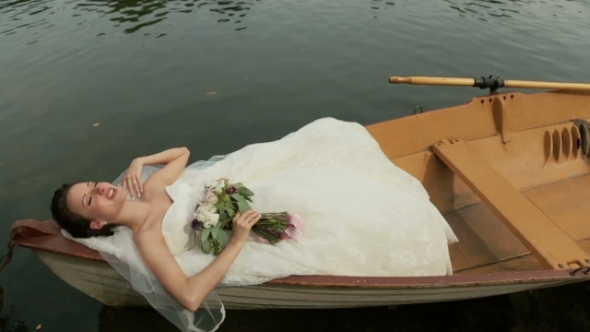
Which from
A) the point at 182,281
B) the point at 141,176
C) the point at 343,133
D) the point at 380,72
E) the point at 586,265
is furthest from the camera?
the point at 380,72

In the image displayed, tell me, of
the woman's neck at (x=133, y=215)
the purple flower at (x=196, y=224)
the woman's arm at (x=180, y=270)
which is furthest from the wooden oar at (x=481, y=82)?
the woman's neck at (x=133, y=215)

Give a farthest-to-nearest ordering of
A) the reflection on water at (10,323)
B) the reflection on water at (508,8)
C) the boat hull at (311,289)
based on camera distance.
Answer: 1. the reflection on water at (508,8)
2. the reflection on water at (10,323)
3. the boat hull at (311,289)

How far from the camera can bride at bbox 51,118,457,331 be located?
9.51ft

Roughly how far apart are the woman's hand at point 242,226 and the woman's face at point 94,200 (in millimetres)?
797

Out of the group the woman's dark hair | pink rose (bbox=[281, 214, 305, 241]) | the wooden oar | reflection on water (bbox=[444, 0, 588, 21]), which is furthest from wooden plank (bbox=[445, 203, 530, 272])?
reflection on water (bbox=[444, 0, 588, 21])

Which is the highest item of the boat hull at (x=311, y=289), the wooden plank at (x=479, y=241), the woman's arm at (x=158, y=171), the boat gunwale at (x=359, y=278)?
the woman's arm at (x=158, y=171)

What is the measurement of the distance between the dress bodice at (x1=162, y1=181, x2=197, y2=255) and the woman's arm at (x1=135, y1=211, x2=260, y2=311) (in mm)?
124

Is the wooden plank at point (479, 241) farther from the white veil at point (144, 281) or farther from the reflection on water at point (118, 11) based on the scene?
the reflection on water at point (118, 11)

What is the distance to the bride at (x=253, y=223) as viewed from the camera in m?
2.90

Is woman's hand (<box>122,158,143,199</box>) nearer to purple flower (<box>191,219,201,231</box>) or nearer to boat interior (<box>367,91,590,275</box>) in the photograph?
purple flower (<box>191,219,201,231</box>)

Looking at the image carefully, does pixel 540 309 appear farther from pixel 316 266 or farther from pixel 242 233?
pixel 242 233

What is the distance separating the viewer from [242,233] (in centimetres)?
300

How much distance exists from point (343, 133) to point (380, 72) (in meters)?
5.22

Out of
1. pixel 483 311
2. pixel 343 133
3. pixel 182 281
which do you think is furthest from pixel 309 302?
pixel 483 311
